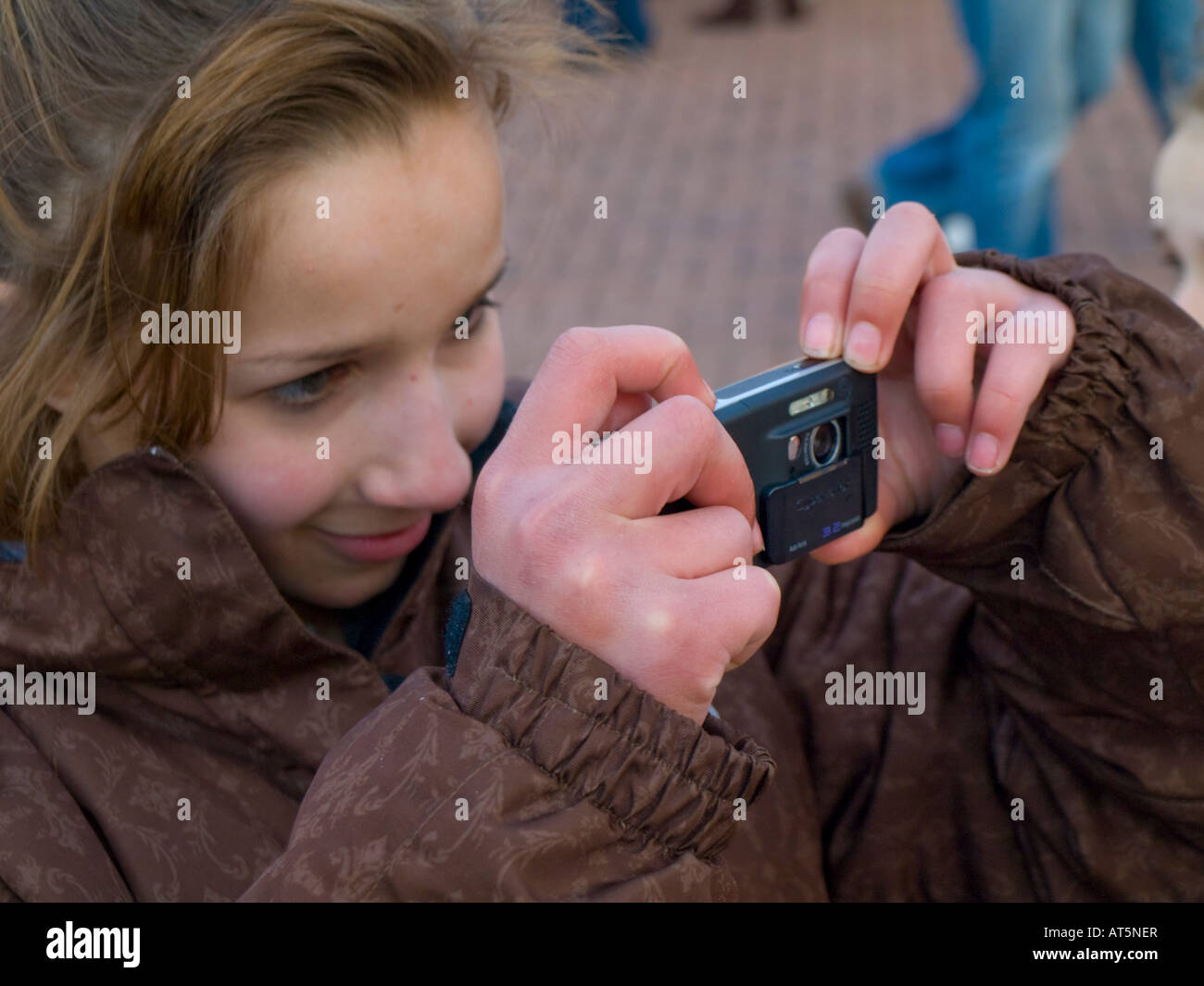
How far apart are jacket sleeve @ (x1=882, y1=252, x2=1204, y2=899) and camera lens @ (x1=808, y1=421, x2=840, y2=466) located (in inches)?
6.0

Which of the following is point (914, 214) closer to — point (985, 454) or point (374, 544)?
point (985, 454)

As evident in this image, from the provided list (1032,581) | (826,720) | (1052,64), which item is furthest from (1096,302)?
(1052,64)

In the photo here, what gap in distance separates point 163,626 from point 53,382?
11.5 inches

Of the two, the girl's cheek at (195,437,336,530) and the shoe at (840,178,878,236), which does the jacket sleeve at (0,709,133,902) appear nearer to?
the girl's cheek at (195,437,336,530)

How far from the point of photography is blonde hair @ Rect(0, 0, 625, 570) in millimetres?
1427

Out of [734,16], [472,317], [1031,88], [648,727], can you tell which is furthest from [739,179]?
[648,727]

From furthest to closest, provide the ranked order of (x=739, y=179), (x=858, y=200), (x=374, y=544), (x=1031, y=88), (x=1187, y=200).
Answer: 1. (x=739, y=179)
2. (x=858, y=200)
3. (x=1031, y=88)
4. (x=1187, y=200)
5. (x=374, y=544)

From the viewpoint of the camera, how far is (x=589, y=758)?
1108 mm

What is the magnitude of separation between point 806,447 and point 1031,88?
3027mm

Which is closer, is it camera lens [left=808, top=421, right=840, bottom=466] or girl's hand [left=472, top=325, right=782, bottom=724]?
girl's hand [left=472, top=325, right=782, bottom=724]

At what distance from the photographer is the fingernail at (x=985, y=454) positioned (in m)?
1.40

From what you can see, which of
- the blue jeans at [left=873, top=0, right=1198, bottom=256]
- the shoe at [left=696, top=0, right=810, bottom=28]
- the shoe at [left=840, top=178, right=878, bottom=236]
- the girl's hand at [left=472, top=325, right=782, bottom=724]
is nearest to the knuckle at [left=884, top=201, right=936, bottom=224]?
the girl's hand at [left=472, top=325, right=782, bottom=724]

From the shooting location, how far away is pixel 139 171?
1.42 meters

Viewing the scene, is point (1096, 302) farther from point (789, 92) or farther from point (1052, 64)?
point (789, 92)
